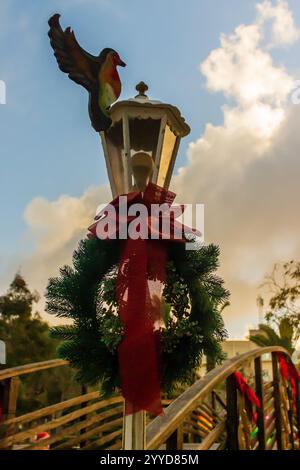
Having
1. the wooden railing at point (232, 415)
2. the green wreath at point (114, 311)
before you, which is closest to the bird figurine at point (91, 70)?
the green wreath at point (114, 311)

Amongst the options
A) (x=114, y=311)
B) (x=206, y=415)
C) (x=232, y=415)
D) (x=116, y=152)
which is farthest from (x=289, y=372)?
(x=114, y=311)

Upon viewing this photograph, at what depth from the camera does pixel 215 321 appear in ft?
7.89

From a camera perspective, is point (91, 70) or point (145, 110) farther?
point (145, 110)

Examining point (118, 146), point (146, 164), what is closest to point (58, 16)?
point (118, 146)

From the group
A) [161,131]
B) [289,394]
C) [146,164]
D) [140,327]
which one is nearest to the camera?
[140,327]

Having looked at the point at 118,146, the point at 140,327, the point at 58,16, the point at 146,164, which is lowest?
the point at 140,327

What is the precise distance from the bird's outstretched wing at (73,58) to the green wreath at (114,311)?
0.97m

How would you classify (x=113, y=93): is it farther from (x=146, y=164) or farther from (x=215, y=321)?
(x=215, y=321)

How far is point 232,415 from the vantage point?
3.80 metres

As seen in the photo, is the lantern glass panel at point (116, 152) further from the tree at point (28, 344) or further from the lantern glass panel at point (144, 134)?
the tree at point (28, 344)

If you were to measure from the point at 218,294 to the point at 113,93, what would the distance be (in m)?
1.29

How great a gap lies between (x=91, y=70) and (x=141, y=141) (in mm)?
544

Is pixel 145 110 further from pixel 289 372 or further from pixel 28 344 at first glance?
pixel 28 344

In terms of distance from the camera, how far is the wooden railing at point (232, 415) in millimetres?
2553
